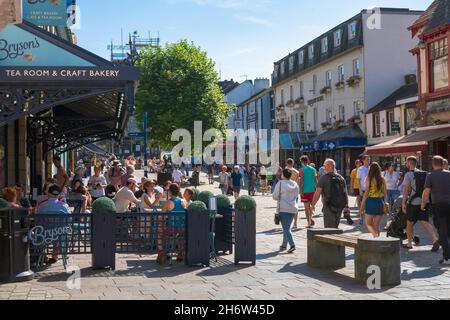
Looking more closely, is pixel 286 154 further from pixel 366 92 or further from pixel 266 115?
pixel 366 92

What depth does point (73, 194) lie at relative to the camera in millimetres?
14609

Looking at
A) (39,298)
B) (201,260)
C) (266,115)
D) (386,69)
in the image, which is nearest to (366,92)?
(386,69)

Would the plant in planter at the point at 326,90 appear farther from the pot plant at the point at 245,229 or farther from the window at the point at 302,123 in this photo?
the pot plant at the point at 245,229

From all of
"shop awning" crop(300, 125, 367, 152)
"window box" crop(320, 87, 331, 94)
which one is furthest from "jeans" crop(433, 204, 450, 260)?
"window box" crop(320, 87, 331, 94)

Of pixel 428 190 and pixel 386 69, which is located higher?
pixel 386 69

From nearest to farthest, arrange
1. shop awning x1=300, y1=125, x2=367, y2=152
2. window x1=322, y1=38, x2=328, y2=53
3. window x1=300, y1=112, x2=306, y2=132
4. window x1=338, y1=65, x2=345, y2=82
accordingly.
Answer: shop awning x1=300, y1=125, x2=367, y2=152 → window x1=338, y1=65, x2=345, y2=82 → window x1=322, y1=38, x2=328, y2=53 → window x1=300, y1=112, x2=306, y2=132

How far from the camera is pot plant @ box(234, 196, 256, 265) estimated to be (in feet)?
33.8

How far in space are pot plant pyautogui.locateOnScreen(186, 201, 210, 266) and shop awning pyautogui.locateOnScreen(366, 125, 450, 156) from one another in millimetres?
14490

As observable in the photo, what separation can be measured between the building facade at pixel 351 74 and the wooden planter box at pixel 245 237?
1188 inches

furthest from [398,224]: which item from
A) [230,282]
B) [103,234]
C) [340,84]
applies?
[340,84]

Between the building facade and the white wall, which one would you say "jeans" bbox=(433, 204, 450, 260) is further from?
the white wall

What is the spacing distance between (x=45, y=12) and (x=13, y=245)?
21.3ft

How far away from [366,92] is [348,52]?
3.56 m

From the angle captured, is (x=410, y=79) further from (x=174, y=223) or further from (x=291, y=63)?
(x=174, y=223)
